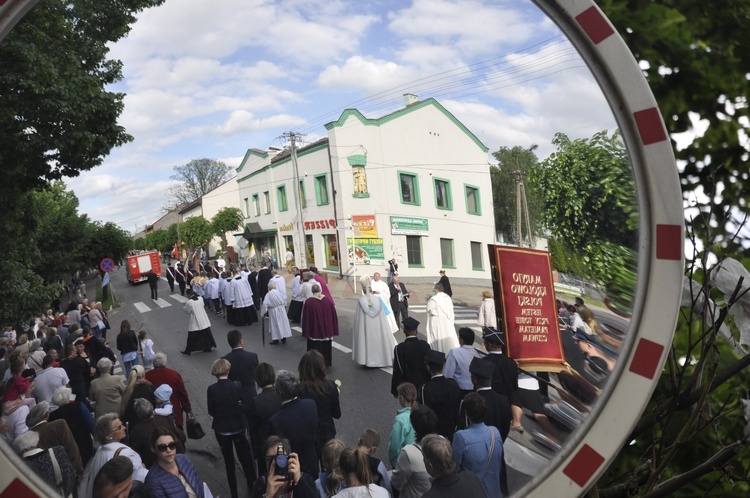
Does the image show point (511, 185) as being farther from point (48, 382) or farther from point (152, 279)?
point (48, 382)

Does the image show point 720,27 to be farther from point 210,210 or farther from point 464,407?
point 210,210

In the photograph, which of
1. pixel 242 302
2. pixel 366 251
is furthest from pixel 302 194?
pixel 242 302

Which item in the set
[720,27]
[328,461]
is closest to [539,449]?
[328,461]

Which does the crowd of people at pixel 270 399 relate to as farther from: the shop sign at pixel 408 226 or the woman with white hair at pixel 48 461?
the shop sign at pixel 408 226

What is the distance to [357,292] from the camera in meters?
1.71

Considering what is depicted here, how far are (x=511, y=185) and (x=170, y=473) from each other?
1.34 m

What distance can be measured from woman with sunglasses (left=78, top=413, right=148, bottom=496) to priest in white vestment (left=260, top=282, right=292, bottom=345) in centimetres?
48

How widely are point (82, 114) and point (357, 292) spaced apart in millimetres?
941

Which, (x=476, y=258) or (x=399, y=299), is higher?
(x=476, y=258)

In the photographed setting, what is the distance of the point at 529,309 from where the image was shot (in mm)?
1678

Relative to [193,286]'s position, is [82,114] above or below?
above

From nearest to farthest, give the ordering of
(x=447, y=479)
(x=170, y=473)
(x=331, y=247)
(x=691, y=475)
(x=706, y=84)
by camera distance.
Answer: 1. (x=170, y=473)
2. (x=447, y=479)
3. (x=331, y=247)
4. (x=691, y=475)
5. (x=706, y=84)

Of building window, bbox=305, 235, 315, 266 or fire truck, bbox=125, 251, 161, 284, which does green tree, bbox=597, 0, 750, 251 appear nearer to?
building window, bbox=305, 235, 315, 266

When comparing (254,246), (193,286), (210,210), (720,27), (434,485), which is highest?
(720,27)
